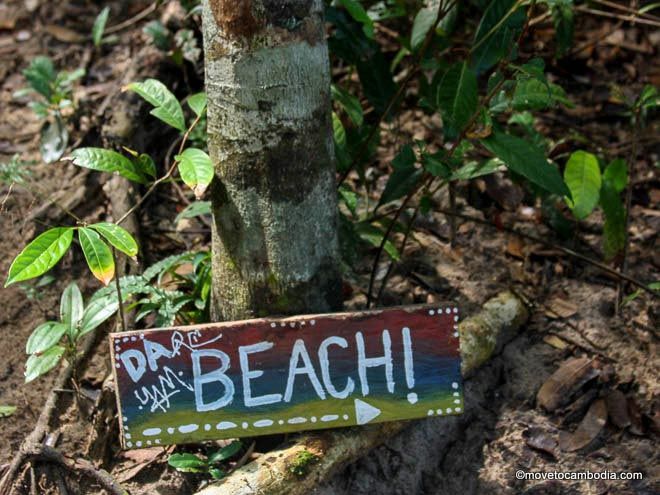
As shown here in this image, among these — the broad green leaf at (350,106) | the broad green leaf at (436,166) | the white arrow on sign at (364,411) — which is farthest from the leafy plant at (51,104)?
the white arrow on sign at (364,411)

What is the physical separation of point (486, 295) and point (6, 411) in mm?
1471

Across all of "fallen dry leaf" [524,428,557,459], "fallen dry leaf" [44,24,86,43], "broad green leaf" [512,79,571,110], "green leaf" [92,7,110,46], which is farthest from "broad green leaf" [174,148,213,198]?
"fallen dry leaf" [44,24,86,43]

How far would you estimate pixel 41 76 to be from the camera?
10.5 ft

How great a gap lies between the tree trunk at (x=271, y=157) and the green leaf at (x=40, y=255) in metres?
0.40

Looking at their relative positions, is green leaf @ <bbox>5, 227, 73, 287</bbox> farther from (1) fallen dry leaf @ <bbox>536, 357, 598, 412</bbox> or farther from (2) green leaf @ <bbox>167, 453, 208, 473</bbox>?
(1) fallen dry leaf @ <bbox>536, 357, 598, 412</bbox>

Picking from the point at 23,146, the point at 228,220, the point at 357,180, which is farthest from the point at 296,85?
the point at 23,146

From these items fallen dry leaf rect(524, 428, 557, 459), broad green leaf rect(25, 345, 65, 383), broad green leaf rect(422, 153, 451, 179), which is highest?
broad green leaf rect(422, 153, 451, 179)

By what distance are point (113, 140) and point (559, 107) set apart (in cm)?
175

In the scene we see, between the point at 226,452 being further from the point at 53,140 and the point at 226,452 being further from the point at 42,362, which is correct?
the point at 53,140

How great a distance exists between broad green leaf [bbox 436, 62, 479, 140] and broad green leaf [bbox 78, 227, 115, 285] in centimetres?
96

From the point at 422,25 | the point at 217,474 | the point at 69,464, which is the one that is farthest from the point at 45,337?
the point at 422,25

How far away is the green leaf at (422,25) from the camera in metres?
2.67

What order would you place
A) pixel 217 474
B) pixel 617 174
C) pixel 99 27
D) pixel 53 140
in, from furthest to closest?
pixel 99 27 < pixel 53 140 < pixel 617 174 < pixel 217 474

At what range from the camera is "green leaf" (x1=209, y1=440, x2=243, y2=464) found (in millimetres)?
2217
